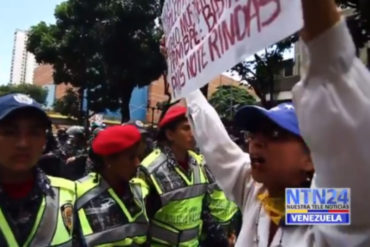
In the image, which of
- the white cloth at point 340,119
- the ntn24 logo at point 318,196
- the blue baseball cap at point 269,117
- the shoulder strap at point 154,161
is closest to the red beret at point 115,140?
the shoulder strap at point 154,161

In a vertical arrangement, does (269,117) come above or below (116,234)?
above

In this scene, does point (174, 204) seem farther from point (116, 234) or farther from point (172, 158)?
point (116, 234)

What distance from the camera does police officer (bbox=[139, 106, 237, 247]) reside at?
2922 millimetres

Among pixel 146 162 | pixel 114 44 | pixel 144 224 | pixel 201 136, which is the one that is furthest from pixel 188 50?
pixel 114 44

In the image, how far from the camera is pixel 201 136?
6.81 feet

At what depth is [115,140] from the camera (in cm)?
265

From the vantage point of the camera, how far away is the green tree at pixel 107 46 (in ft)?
61.7

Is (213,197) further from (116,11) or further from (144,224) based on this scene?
Result: (116,11)

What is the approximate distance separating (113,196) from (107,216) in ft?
0.37

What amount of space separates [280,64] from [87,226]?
15.4 metres

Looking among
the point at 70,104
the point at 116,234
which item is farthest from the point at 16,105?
the point at 70,104

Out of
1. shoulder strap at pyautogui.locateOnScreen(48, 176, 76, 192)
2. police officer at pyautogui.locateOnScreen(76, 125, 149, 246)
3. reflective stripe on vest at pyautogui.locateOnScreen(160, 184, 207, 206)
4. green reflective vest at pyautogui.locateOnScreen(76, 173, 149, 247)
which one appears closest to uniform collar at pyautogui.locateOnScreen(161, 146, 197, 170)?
reflective stripe on vest at pyautogui.locateOnScreen(160, 184, 207, 206)

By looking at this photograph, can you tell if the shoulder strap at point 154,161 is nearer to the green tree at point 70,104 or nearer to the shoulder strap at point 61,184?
the shoulder strap at point 61,184

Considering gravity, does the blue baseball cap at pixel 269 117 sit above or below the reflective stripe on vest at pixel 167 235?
above
